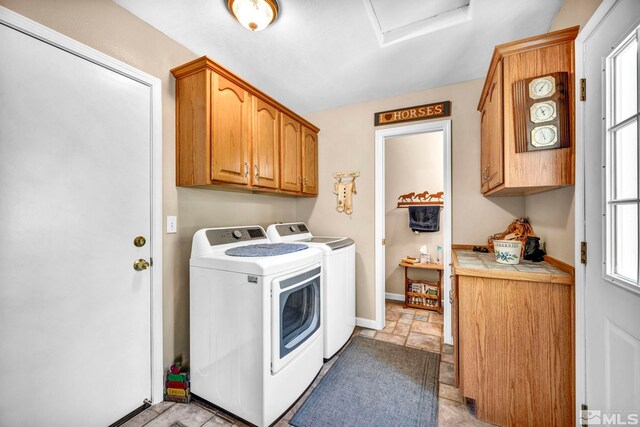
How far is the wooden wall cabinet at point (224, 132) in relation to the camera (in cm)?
159

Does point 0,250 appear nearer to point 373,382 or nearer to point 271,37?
point 271,37

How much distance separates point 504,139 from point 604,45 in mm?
483

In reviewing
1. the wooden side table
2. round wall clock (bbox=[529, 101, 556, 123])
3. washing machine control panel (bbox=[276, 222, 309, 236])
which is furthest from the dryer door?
the wooden side table

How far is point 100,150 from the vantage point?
1.35 metres

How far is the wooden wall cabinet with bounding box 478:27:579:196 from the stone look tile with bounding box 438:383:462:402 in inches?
54.9

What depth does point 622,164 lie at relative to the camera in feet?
3.14

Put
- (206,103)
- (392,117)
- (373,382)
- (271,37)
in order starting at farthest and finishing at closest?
1. (392,117)
2. (373,382)
3. (271,37)
4. (206,103)

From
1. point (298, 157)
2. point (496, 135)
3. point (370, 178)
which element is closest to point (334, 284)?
point (370, 178)

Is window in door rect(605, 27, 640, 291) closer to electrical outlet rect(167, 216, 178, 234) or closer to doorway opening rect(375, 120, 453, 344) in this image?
doorway opening rect(375, 120, 453, 344)

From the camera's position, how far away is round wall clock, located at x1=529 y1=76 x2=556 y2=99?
1280mm

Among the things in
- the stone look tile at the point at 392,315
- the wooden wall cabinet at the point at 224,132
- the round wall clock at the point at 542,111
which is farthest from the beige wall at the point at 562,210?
the wooden wall cabinet at the point at 224,132

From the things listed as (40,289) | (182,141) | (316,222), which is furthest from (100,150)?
(316,222)

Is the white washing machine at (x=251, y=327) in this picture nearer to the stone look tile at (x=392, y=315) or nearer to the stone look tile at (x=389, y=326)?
the stone look tile at (x=389, y=326)

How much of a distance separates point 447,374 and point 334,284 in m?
1.08
